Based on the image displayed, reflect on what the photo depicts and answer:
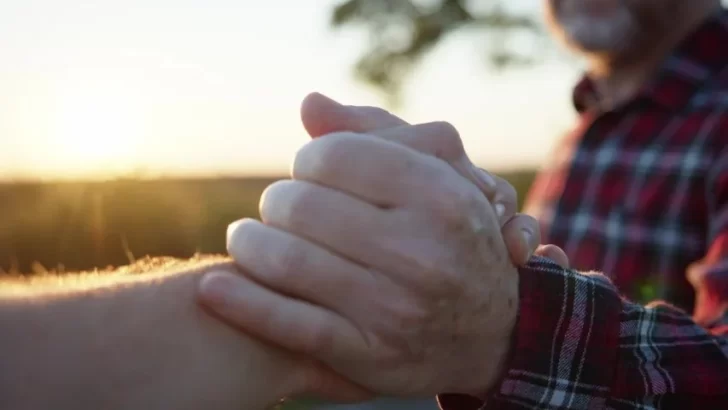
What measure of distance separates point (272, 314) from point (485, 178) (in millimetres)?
339

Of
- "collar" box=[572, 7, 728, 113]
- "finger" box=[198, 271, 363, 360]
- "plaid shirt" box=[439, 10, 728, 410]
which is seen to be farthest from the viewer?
"collar" box=[572, 7, 728, 113]

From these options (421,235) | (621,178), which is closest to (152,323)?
(421,235)

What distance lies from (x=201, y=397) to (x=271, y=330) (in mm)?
107

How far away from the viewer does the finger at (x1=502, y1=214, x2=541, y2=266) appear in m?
0.98

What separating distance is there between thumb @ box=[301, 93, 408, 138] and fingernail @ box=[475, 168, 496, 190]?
0.47 feet

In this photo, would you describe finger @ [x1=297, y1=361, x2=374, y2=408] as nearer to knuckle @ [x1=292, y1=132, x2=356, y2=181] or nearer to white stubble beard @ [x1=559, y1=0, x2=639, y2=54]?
knuckle @ [x1=292, y1=132, x2=356, y2=181]

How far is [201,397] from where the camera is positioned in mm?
837

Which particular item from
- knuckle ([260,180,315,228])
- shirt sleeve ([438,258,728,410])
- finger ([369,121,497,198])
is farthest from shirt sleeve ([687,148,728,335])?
knuckle ([260,180,315,228])

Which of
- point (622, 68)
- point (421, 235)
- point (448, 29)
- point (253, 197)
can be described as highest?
point (448, 29)

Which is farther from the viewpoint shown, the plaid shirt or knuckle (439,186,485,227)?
the plaid shirt

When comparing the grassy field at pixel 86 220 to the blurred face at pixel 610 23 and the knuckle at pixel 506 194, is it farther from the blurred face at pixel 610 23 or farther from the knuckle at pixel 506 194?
the knuckle at pixel 506 194

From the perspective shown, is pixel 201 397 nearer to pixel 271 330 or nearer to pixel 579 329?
pixel 271 330

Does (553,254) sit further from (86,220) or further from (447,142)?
(86,220)

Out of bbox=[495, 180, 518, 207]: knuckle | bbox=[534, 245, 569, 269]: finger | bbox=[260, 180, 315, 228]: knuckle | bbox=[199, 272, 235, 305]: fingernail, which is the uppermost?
bbox=[495, 180, 518, 207]: knuckle
